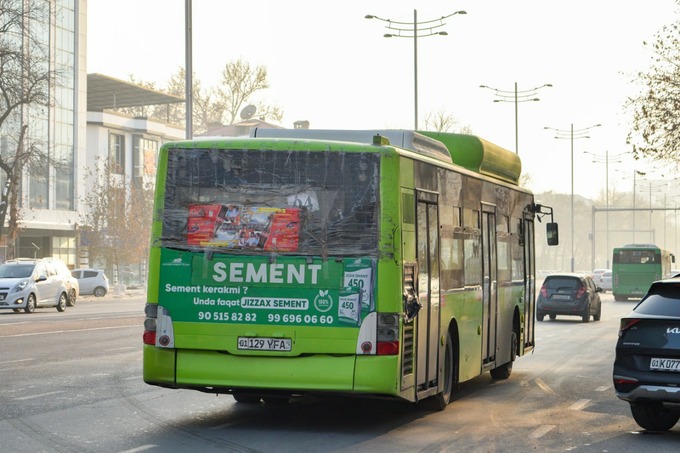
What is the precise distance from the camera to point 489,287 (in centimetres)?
1714

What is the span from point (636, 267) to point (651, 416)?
194 feet

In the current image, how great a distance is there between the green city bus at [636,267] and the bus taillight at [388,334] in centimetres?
6032

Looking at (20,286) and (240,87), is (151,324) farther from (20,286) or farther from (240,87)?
(240,87)

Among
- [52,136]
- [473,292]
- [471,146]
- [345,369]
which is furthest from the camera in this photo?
[52,136]

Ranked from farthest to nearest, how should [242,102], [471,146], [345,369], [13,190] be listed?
1. [242,102]
2. [13,190]
3. [471,146]
4. [345,369]

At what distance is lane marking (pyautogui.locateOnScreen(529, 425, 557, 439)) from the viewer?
12.5 meters

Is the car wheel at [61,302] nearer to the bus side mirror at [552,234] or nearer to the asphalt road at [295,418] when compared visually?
the asphalt road at [295,418]

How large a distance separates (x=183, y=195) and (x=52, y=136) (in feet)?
252

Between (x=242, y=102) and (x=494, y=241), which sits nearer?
(x=494, y=241)

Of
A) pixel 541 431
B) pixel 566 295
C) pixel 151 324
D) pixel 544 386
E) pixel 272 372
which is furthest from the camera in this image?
pixel 566 295

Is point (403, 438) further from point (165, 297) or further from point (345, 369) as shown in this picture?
point (165, 297)

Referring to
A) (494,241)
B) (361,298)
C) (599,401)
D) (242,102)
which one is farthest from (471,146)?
(242,102)

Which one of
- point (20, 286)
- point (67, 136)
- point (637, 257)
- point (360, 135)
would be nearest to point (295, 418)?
point (360, 135)

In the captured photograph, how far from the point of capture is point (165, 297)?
12.4 metres
